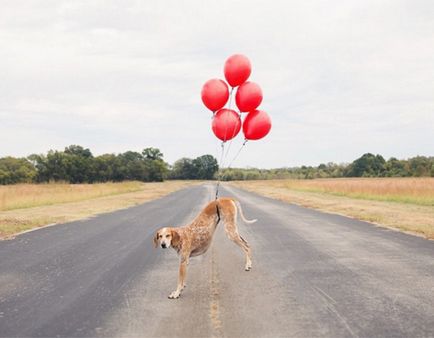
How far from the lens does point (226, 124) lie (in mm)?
9742

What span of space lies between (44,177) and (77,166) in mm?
8752

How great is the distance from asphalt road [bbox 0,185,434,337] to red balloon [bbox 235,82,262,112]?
352 centimetres

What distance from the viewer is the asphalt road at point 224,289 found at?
5125mm

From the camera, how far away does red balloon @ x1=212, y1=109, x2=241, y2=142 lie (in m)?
9.75

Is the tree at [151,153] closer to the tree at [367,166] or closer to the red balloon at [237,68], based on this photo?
the tree at [367,166]

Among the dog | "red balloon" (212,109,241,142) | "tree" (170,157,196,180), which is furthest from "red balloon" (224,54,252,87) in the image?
"tree" (170,157,196,180)

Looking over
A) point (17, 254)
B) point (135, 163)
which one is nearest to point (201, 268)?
point (17, 254)

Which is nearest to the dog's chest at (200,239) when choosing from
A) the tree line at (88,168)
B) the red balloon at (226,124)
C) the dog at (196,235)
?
the dog at (196,235)

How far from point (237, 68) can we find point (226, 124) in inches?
51.0

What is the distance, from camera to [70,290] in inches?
275

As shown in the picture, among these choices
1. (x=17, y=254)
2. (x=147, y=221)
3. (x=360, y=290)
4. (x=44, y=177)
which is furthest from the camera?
(x=44, y=177)

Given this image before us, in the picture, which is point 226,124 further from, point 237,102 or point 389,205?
point 389,205

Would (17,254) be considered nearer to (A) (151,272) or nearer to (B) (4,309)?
(A) (151,272)

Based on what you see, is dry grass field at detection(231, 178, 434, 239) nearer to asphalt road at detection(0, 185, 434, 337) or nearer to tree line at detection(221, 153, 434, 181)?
asphalt road at detection(0, 185, 434, 337)
